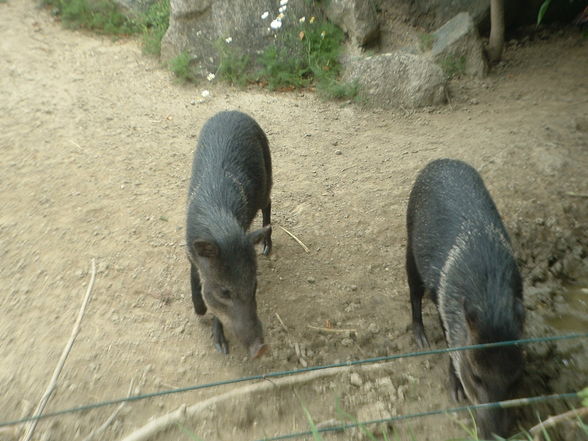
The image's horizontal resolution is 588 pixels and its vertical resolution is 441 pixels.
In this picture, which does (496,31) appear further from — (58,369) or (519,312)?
(58,369)

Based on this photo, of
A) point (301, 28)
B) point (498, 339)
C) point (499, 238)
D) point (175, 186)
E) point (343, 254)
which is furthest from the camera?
point (301, 28)

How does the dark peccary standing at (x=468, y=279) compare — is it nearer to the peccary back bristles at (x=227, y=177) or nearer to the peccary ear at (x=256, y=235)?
the peccary ear at (x=256, y=235)

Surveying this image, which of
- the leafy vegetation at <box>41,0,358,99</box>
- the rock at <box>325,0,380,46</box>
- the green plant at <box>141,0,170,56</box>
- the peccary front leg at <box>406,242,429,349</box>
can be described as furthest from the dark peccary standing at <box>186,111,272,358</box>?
the green plant at <box>141,0,170,56</box>

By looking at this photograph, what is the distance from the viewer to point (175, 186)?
4887 mm

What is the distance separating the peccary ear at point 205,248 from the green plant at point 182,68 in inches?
172

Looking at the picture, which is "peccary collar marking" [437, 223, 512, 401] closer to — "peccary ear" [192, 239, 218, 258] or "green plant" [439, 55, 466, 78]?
"peccary ear" [192, 239, 218, 258]

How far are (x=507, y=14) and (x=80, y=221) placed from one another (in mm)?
6304

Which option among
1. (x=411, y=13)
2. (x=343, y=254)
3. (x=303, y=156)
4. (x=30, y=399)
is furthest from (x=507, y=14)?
(x=30, y=399)

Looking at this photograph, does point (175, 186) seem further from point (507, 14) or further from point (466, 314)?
point (507, 14)

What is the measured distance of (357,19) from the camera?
680cm

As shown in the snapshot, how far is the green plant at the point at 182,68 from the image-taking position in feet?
22.4

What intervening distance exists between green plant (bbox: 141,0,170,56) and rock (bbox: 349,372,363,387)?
5.88 m

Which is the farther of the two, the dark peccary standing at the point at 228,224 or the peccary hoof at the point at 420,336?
the peccary hoof at the point at 420,336

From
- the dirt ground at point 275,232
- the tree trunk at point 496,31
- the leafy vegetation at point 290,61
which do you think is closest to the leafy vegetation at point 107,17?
the dirt ground at point 275,232
